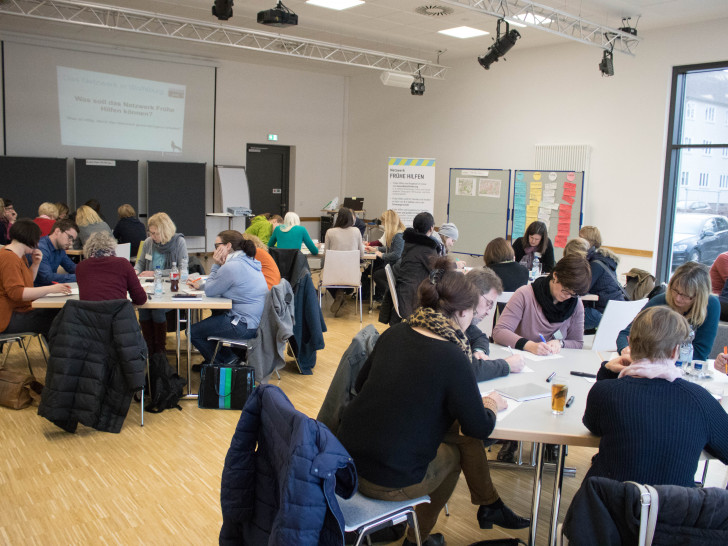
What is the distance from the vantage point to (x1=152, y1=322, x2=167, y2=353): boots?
5.15 metres

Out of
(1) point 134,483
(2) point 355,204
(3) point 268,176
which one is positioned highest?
(3) point 268,176

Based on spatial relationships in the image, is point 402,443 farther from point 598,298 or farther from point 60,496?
point 598,298

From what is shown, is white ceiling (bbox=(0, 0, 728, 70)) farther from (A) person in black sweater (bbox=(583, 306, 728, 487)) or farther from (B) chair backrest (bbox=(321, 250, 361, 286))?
(A) person in black sweater (bbox=(583, 306, 728, 487))

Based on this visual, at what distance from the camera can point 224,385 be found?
4543 mm

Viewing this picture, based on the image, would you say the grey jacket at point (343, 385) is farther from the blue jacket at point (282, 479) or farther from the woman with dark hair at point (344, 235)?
the woman with dark hair at point (344, 235)

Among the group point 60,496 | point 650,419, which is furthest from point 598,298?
point 60,496

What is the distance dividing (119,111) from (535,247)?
7768 millimetres

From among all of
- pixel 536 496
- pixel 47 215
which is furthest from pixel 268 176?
pixel 536 496

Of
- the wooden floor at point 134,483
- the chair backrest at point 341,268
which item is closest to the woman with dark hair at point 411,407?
the wooden floor at point 134,483

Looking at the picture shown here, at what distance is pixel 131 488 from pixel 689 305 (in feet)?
10.1

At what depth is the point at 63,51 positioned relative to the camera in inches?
406

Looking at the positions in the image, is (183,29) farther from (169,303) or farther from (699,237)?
(699,237)

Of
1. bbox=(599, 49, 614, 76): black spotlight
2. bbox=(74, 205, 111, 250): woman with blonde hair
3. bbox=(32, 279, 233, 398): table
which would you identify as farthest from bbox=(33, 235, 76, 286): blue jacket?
bbox=(599, 49, 614, 76): black spotlight

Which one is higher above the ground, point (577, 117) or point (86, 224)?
point (577, 117)
